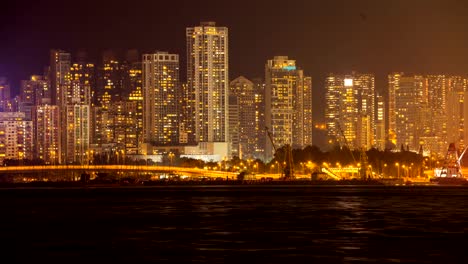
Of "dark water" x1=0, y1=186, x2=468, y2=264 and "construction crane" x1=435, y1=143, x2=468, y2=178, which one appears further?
"construction crane" x1=435, y1=143, x2=468, y2=178

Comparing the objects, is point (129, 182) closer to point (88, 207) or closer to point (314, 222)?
point (88, 207)

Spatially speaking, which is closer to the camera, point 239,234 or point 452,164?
point 239,234

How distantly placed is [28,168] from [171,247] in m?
150

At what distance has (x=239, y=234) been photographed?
5444 cm

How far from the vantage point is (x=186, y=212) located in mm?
75188

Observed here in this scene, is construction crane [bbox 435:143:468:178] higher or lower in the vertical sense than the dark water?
higher

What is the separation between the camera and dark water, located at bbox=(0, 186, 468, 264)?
4456cm

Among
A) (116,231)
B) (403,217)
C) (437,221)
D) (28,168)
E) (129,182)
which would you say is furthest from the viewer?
(28,168)

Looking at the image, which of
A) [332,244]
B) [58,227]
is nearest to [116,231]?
[58,227]

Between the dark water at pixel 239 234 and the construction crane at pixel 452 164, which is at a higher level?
the construction crane at pixel 452 164

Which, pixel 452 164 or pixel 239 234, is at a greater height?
pixel 452 164

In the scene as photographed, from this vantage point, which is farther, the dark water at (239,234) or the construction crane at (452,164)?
the construction crane at (452,164)

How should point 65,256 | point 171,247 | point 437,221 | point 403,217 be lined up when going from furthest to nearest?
point 403,217 < point 437,221 < point 171,247 < point 65,256

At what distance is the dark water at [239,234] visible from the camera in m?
44.6
